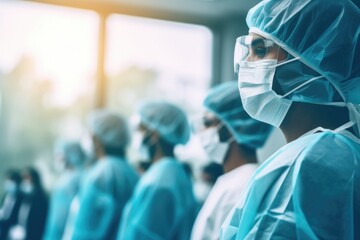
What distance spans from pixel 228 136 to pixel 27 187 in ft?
9.73

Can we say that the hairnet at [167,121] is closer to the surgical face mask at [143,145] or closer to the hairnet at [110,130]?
the surgical face mask at [143,145]

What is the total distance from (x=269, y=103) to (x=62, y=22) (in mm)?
3209

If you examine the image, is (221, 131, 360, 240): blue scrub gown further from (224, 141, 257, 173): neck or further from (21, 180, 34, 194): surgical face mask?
(21, 180, 34, 194): surgical face mask

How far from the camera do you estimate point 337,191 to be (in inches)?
37.5

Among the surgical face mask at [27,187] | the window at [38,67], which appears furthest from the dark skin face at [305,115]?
the surgical face mask at [27,187]

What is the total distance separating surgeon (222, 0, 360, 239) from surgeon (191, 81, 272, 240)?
0.64m

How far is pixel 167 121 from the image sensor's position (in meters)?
2.51

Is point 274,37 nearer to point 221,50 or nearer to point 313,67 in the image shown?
point 313,67

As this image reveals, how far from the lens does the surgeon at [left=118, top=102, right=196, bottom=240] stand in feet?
Answer: 6.98

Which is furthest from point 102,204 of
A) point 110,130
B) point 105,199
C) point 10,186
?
point 10,186

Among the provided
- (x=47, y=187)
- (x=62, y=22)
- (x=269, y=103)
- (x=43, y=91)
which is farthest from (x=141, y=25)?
(x=269, y=103)

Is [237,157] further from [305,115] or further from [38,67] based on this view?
[38,67]

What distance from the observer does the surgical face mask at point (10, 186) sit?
4.40 metres

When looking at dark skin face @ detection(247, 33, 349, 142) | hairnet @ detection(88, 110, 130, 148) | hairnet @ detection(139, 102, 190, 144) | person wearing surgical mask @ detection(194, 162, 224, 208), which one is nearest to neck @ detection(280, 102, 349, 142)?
dark skin face @ detection(247, 33, 349, 142)
